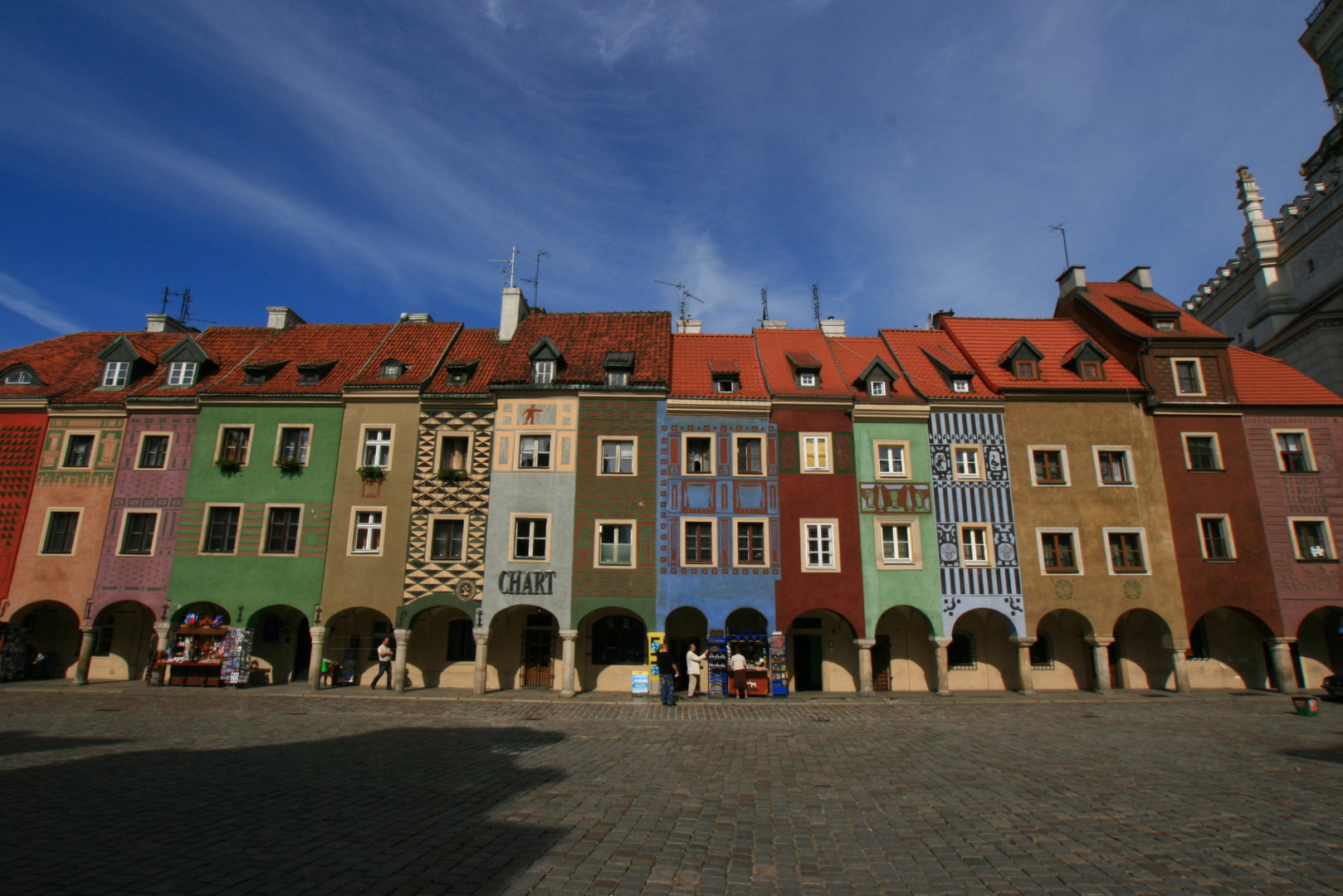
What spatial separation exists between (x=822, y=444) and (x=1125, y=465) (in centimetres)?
1176

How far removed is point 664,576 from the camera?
24.5 meters

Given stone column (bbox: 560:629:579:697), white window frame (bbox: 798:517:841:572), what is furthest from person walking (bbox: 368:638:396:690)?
white window frame (bbox: 798:517:841:572)

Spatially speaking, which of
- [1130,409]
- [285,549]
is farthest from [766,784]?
[1130,409]

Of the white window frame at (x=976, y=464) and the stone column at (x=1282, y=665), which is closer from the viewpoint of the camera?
the stone column at (x=1282, y=665)

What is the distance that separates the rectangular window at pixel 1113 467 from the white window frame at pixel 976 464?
4438mm

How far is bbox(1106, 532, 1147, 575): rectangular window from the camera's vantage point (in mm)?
25016

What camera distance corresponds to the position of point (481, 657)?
79.7 feet

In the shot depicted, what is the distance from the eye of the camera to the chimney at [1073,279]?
32.2 meters

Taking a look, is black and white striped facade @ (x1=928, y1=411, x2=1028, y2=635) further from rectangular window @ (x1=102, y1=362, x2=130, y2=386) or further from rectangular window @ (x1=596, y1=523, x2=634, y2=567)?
rectangular window @ (x1=102, y1=362, x2=130, y2=386)

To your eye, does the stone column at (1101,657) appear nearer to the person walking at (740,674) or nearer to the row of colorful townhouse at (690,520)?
the row of colorful townhouse at (690,520)

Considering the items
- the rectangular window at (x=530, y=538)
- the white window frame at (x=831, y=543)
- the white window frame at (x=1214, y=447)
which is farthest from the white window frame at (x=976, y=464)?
the rectangular window at (x=530, y=538)

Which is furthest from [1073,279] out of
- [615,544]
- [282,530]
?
[282,530]

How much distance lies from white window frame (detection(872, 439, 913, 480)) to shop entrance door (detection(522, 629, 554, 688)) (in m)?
14.1

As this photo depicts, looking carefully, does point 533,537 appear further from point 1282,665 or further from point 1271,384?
point 1271,384
